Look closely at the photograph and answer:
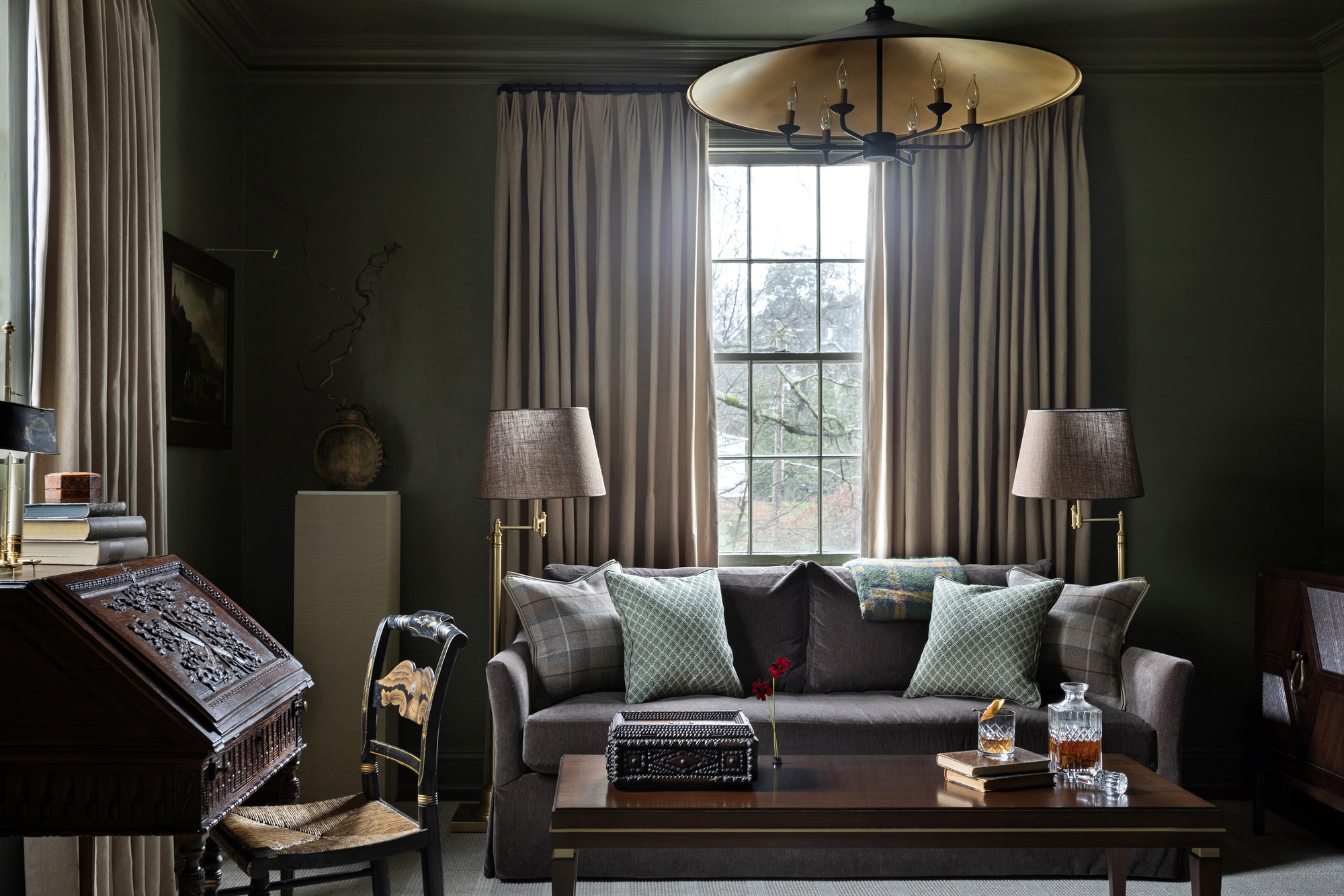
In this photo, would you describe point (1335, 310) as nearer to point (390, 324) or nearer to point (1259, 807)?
point (1259, 807)

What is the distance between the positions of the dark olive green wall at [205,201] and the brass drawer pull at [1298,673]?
396 cm

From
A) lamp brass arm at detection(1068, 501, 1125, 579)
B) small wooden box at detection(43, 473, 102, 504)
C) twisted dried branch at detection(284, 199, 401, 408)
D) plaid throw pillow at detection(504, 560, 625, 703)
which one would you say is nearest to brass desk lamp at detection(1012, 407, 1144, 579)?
lamp brass arm at detection(1068, 501, 1125, 579)

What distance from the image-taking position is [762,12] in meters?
3.87

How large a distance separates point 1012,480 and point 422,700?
8.68ft

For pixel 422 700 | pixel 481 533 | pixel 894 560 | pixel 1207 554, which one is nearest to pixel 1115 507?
pixel 1207 554

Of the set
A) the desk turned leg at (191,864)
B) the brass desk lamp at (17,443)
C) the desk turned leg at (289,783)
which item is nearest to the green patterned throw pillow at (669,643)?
the desk turned leg at (289,783)

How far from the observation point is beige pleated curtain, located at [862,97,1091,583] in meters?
4.07

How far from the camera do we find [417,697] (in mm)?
2443

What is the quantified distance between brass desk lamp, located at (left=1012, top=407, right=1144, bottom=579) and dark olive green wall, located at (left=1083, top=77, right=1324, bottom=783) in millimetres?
637

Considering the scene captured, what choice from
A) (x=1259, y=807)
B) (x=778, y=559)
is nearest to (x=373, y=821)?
(x=778, y=559)

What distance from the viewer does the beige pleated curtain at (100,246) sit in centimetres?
249

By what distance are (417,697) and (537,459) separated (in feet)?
3.99

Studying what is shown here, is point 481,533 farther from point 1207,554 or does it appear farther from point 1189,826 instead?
point 1207,554

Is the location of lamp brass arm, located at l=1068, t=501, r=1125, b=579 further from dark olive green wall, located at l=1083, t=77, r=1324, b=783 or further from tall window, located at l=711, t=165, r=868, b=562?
tall window, located at l=711, t=165, r=868, b=562
